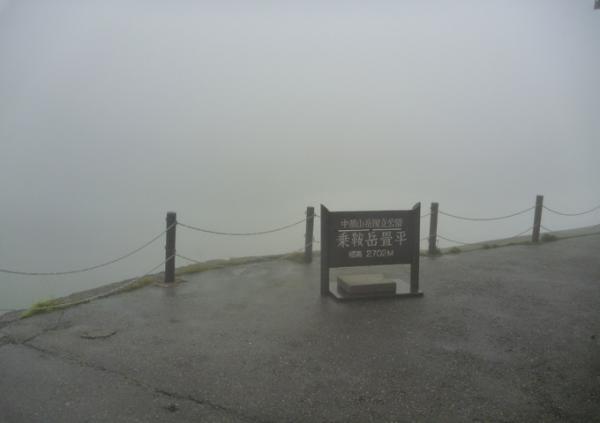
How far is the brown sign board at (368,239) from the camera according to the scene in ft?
21.3

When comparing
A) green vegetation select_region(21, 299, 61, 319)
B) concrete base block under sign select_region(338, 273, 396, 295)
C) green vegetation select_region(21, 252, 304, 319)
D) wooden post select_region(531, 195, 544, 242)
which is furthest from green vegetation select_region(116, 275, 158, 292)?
wooden post select_region(531, 195, 544, 242)

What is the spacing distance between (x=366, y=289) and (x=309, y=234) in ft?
8.91

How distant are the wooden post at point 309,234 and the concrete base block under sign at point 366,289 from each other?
2216mm

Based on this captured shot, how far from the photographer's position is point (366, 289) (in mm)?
6527

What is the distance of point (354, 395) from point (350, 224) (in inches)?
127

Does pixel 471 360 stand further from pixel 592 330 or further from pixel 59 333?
pixel 59 333

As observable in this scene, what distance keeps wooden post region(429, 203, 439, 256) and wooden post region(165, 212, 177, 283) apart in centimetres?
590

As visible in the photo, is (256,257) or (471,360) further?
(256,257)

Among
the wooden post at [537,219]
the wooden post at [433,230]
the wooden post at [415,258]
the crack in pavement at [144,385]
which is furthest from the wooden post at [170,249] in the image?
the wooden post at [537,219]

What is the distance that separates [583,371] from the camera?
4.17 meters

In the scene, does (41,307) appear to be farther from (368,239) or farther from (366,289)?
(368,239)

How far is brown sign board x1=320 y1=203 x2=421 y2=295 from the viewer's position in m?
6.48

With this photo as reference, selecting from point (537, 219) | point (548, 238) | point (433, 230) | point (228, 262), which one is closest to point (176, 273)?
point (228, 262)

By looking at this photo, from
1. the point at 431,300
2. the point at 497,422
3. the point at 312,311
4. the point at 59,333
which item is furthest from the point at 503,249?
the point at 59,333
